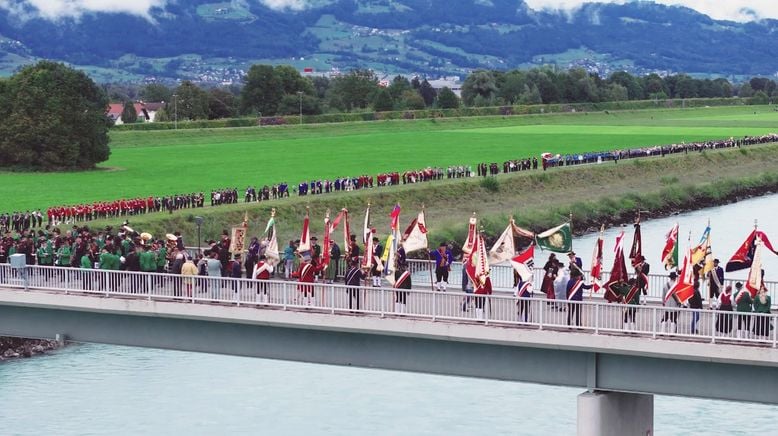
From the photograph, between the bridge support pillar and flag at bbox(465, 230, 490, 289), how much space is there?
3567mm

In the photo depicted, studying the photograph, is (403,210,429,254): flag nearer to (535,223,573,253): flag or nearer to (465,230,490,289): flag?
(465,230,490,289): flag

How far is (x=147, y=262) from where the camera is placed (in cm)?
3759

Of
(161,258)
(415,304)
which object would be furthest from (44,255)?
(415,304)

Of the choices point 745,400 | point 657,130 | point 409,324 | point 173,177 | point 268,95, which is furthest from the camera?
point 268,95

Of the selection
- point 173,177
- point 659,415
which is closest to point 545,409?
point 659,415

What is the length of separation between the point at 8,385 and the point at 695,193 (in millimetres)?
68573

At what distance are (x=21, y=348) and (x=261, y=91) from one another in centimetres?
14301

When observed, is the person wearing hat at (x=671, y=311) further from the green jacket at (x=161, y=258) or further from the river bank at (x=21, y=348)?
the river bank at (x=21, y=348)

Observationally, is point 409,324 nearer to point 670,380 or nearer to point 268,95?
point 670,380

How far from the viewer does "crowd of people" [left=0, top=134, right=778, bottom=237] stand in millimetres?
74688

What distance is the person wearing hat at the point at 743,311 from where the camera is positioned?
29.9m

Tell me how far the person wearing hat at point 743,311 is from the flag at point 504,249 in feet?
17.5

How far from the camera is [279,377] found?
50.0m

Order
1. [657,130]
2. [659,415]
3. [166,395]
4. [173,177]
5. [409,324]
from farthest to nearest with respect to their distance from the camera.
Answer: [657,130] → [173,177] → [166,395] → [659,415] → [409,324]
